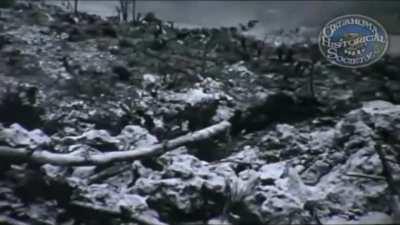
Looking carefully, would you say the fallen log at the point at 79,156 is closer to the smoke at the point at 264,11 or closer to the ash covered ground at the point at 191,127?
the ash covered ground at the point at 191,127

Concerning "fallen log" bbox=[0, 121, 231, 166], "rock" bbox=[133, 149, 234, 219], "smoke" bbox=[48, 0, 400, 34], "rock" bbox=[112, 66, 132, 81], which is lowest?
"rock" bbox=[133, 149, 234, 219]

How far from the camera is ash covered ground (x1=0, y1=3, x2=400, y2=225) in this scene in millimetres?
3807

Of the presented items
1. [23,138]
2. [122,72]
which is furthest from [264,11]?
[23,138]

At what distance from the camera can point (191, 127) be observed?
4789 millimetres

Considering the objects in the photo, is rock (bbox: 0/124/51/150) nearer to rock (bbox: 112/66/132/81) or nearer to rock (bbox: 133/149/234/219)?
rock (bbox: 133/149/234/219)

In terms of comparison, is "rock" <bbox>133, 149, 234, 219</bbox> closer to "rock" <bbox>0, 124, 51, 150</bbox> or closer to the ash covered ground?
the ash covered ground

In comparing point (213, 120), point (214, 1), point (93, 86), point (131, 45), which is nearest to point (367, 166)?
point (213, 120)

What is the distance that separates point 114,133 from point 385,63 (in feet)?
9.46

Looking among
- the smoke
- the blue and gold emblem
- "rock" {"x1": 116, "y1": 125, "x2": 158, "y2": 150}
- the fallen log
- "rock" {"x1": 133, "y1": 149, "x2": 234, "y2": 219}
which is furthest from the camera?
the smoke

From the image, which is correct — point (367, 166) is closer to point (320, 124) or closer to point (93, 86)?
point (320, 124)

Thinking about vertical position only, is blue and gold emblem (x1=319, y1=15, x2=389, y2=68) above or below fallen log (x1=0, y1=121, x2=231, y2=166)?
above

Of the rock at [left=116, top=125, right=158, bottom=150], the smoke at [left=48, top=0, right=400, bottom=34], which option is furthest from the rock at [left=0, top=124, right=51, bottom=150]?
the smoke at [left=48, top=0, right=400, bottom=34]

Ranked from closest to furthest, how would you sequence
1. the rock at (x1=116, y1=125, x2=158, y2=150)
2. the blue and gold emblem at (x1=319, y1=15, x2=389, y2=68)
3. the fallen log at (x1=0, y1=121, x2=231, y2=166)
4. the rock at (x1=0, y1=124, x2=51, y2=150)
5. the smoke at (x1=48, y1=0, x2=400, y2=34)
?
the fallen log at (x1=0, y1=121, x2=231, y2=166) → the rock at (x1=0, y1=124, x2=51, y2=150) → the rock at (x1=116, y1=125, x2=158, y2=150) → the blue and gold emblem at (x1=319, y1=15, x2=389, y2=68) → the smoke at (x1=48, y1=0, x2=400, y2=34)

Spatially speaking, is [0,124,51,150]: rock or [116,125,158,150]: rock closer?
[0,124,51,150]: rock
